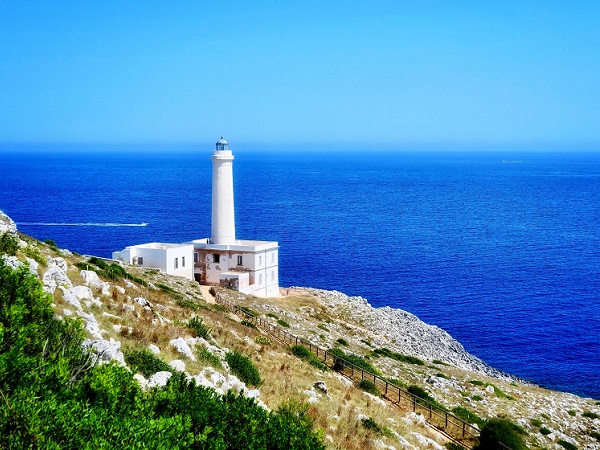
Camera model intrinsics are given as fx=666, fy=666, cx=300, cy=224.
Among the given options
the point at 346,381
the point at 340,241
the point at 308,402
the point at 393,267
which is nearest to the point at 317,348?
the point at 346,381

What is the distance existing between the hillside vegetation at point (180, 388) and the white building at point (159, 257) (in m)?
8.90

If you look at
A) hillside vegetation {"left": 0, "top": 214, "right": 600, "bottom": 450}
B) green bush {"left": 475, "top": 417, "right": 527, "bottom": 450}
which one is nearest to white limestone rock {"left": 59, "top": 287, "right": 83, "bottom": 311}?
hillside vegetation {"left": 0, "top": 214, "right": 600, "bottom": 450}

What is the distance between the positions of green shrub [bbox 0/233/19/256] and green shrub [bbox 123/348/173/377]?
7003mm

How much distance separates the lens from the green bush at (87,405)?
8.91m

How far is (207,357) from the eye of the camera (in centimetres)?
1825

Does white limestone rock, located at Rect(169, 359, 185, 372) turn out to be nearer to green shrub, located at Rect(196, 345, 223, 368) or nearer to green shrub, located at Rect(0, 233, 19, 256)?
green shrub, located at Rect(196, 345, 223, 368)

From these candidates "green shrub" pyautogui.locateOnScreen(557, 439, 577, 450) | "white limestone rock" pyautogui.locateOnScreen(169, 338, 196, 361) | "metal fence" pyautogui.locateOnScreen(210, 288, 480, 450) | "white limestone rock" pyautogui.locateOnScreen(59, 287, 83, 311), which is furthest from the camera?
"green shrub" pyautogui.locateOnScreen(557, 439, 577, 450)

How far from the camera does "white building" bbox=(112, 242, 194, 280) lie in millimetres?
45531

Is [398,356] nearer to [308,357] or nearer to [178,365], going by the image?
[308,357]

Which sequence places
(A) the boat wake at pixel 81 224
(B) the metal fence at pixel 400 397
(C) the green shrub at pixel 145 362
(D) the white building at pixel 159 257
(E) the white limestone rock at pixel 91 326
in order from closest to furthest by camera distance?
(C) the green shrub at pixel 145 362, (E) the white limestone rock at pixel 91 326, (B) the metal fence at pixel 400 397, (D) the white building at pixel 159 257, (A) the boat wake at pixel 81 224

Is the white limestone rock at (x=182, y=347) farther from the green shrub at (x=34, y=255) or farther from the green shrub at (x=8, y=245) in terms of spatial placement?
the green shrub at (x=8, y=245)

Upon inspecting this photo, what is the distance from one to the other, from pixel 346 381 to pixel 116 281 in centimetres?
1061

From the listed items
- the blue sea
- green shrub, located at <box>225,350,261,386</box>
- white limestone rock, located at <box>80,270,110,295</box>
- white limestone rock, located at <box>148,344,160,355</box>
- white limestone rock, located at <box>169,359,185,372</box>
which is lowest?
the blue sea

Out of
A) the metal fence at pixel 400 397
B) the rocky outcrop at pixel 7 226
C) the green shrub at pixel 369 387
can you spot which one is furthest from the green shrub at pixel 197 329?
the metal fence at pixel 400 397
